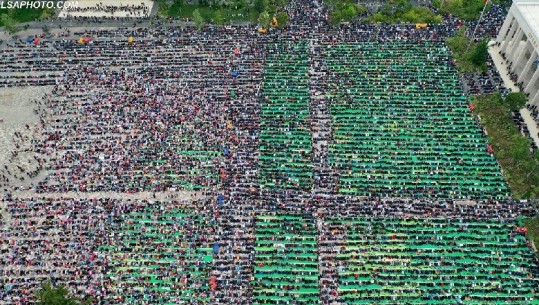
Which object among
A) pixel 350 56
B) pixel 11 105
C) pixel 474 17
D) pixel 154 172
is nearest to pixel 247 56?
pixel 350 56

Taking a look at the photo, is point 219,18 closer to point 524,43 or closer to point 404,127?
point 404,127

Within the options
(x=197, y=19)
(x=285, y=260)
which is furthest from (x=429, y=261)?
(x=197, y=19)

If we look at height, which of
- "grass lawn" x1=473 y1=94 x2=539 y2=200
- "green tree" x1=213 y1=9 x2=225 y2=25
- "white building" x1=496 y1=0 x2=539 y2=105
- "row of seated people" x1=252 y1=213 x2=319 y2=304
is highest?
"green tree" x1=213 y1=9 x2=225 y2=25

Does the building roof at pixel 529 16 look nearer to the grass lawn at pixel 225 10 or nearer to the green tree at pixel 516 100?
the green tree at pixel 516 100

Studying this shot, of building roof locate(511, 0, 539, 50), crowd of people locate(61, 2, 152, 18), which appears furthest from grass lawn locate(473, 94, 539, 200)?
crowd of people locate(61, 2, 152, 18)

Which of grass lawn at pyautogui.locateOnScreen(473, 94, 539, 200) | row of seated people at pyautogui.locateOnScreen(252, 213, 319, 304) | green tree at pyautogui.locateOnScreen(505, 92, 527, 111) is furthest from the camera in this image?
green tree at pyautogui.locateOnScreen(505, 92, 527, 111)

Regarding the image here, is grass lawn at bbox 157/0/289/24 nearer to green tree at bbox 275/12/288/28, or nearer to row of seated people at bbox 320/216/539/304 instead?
green tree at bbox 275/12/288/28

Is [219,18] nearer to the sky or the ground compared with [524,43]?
nearer to the sky

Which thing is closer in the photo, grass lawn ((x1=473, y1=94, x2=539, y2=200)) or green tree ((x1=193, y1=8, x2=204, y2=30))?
grass lawn ((x1=473, y1=94, x2=539, y2=200))
